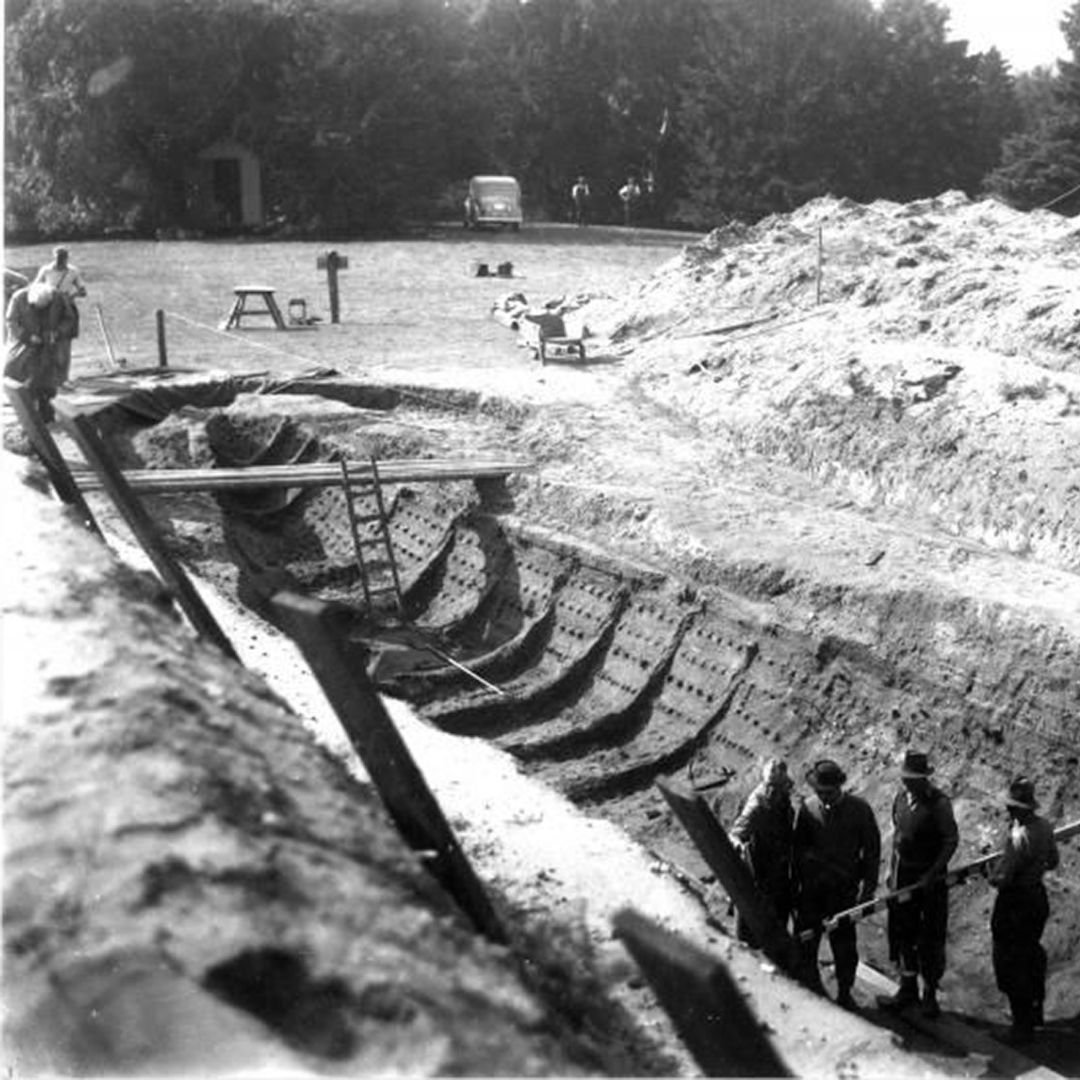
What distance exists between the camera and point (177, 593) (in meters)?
7.79

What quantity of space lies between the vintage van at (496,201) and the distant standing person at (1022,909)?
106ft

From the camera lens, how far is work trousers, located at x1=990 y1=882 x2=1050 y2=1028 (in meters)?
7.82

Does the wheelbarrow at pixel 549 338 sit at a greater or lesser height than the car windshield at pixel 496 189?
lesser

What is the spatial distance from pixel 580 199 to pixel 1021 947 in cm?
3450

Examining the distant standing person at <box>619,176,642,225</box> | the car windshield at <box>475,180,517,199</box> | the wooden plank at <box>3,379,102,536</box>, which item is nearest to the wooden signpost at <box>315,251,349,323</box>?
the car windshield at <box>475,180,517,199</box>

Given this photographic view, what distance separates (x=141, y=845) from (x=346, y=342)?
19.5 metres

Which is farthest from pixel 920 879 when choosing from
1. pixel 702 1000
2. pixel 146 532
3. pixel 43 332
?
pixel 43 332

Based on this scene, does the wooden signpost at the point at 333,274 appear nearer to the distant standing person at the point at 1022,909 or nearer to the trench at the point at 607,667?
the trench at the point at 607,667

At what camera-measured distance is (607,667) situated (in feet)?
41.8

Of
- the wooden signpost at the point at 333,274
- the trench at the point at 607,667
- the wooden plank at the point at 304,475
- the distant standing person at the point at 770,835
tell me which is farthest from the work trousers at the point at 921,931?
the wooden signpost at the point at 333,274

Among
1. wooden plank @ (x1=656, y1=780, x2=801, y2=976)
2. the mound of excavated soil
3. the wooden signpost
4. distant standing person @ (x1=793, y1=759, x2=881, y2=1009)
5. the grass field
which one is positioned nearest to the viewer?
wooden plank @ (x1=656, y1=780, x2=801, y2=976)

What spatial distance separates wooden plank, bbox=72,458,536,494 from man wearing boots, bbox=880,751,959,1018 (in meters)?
7.12

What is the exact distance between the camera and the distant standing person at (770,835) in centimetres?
800

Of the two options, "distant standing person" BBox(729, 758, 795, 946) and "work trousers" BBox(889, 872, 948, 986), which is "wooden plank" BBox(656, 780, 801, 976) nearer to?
"distant standing person" BBox(729, 758, 795, 946)
